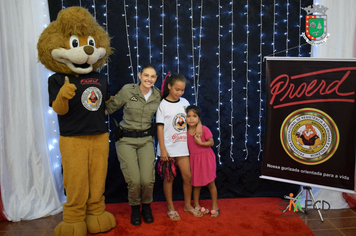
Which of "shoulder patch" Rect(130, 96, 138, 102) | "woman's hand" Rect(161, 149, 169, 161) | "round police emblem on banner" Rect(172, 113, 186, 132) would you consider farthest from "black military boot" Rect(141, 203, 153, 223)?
Answer: "shoulder patch" Rect(130, 96, 138, 102)

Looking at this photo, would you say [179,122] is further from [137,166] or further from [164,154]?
[137,166]

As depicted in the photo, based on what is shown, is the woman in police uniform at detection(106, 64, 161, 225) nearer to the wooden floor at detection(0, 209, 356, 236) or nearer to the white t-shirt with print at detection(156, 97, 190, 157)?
the white t-shirt with print at detection(156, 97, 190, 157)

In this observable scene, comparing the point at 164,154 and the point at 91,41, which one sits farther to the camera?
the point at 164,154

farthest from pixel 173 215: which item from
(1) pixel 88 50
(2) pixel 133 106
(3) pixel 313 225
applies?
(1) pixel 88 50

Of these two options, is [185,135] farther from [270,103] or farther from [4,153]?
[4,153]

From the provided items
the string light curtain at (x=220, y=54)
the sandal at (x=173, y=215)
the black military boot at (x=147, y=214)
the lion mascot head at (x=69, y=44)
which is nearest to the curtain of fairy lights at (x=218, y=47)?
the string light curtain at (x=220, y=54)

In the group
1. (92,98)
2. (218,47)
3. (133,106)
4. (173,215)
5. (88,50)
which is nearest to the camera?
(88,50)

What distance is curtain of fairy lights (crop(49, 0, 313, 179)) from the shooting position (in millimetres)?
3184

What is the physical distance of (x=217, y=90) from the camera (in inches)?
132

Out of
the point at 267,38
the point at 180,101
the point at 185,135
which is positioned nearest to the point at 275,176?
the point at 185,135

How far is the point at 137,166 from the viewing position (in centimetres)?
273

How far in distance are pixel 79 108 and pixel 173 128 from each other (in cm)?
84

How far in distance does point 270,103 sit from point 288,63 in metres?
0.40

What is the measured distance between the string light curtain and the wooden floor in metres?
0.56
